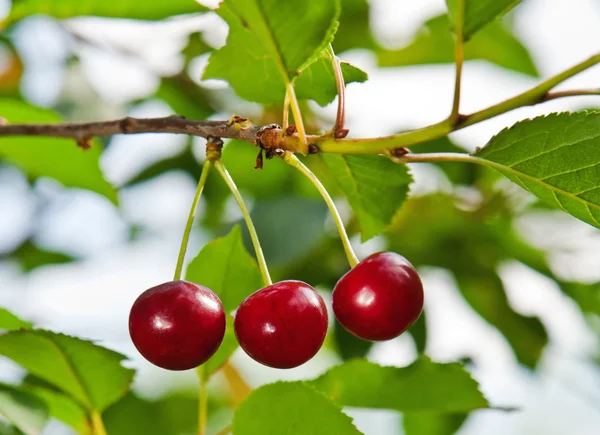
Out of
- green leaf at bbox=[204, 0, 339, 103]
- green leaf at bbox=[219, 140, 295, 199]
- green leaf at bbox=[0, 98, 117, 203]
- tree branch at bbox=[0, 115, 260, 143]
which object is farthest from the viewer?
green leaf at bbox=[219, 140, 295, 199]

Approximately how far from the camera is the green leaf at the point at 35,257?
2381 millimetres

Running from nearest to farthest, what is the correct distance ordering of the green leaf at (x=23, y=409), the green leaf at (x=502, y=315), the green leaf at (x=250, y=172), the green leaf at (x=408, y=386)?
the green leaf at (x=23, y=409) < the green leaf at (x=408, y=386) < the green leaf at (x=502, y=315) < the green leaf at (x=250, y=172)

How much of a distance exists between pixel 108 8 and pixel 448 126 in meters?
1.16

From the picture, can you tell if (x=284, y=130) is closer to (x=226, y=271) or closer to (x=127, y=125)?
(x=127, y=125)

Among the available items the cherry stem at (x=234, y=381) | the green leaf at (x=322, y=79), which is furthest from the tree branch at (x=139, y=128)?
the cherry stem at (x=234, y=381)

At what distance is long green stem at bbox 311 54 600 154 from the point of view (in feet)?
2.38

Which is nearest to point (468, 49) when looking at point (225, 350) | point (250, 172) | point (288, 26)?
point (250, 172)

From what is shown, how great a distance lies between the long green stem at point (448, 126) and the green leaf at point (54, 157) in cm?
103

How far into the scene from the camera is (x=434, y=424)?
1.89 m

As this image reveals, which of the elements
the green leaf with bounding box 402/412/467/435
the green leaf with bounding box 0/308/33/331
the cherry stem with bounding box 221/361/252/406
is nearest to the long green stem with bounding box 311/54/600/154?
the green leaf with bounding box 0/308/33/331

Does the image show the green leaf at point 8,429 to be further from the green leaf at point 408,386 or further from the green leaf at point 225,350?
the green leaf at point 408,386

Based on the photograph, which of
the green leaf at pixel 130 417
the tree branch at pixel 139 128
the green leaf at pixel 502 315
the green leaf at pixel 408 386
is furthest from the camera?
the green leaf at pixel 502 315

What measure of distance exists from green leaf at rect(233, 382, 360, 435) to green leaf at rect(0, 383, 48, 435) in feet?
1.13

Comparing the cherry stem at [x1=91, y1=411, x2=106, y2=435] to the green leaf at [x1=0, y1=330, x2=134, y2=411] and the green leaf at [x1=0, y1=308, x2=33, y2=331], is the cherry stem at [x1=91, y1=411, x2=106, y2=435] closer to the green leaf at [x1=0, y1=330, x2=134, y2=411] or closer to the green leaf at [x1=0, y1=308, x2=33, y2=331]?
the green leaf at [x1=0, y1=330, x2=134, y2=411]
